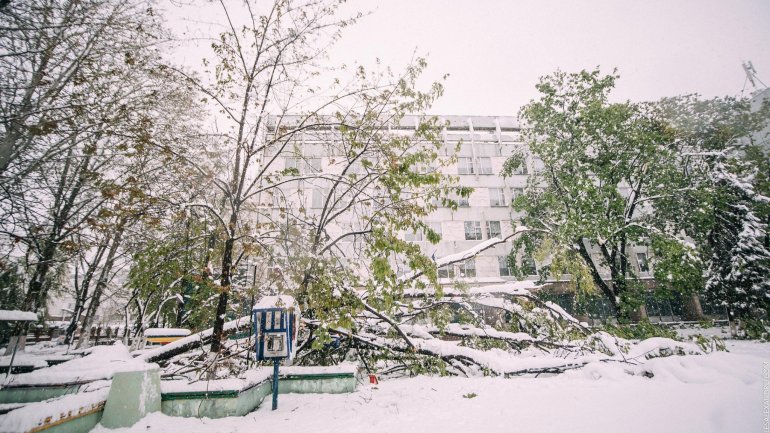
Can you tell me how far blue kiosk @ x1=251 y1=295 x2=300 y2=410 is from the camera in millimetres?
5230

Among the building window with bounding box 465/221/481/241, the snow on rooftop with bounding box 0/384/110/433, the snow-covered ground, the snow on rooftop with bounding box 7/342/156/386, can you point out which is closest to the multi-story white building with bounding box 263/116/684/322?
the building window with bounding box 465/221/481/241

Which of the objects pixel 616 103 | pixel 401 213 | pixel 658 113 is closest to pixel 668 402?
pixel 401 213

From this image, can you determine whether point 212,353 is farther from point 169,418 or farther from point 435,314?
point 435,314

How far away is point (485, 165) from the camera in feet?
100

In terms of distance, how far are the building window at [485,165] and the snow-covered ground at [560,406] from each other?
82.5 ft

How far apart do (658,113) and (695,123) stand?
3.06m

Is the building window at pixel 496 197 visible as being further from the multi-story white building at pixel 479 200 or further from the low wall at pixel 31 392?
the low wall at pixel 31 392

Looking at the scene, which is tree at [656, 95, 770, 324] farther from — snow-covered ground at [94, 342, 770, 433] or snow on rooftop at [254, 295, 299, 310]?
snow on rooftop at [254, 295, 299, 310]

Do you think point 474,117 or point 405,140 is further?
point 474,117

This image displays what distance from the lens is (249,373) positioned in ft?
18.7

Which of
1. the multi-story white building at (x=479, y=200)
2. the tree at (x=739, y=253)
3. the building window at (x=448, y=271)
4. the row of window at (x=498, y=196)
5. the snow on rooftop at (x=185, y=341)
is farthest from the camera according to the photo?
the row of window at (x=498, y=196)

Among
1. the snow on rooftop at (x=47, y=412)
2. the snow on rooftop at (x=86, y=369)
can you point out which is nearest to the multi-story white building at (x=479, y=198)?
the snow on rooftop at (x=86, y=369)

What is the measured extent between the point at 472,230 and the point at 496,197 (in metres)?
4.16

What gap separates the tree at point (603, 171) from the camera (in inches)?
595
